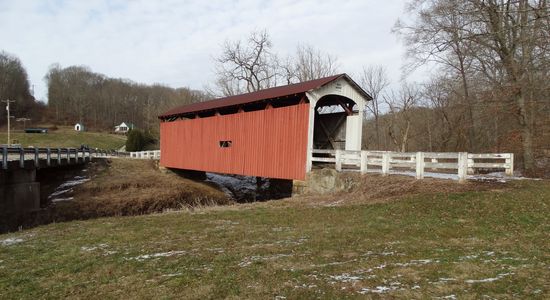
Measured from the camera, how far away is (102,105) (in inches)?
4181

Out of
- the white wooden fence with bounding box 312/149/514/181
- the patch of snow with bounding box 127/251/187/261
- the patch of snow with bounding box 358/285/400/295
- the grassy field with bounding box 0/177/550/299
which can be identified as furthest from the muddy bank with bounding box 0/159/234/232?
the patch of snow with bounding box 358/285/400/295

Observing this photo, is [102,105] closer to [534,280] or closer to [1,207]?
[1,207]

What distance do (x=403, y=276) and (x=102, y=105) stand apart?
112785 millimetres

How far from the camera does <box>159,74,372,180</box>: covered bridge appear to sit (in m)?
15.9

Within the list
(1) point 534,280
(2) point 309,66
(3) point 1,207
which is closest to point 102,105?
(2) point 309,66

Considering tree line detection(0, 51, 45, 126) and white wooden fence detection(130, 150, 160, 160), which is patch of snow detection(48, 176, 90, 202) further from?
tree line detection(0, 51, 45, 126)

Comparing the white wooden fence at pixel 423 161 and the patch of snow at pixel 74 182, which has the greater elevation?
the white wooden fence at pixel 423 161

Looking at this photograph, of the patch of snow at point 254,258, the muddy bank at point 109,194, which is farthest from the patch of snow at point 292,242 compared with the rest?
the muddy bank at point 109,194

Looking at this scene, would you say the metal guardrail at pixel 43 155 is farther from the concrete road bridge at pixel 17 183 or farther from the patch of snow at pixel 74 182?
the patch of snow at pixel 74 182

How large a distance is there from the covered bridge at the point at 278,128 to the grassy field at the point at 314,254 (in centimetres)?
597

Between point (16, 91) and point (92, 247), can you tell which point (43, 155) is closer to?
point (92, 247)

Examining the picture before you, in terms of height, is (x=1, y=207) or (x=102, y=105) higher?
(x=102, y=105)

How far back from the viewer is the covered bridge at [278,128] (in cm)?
1591

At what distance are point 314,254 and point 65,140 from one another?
2790 inches
